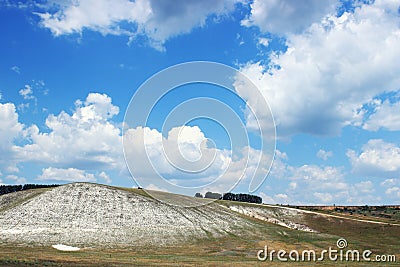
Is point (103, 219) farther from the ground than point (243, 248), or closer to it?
farther from the ground

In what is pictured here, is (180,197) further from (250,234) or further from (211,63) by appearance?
(211,63)

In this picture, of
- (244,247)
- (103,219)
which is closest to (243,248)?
(244,247)

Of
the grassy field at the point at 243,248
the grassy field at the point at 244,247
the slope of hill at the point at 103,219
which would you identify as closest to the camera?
the grassy field at the point at 244,247

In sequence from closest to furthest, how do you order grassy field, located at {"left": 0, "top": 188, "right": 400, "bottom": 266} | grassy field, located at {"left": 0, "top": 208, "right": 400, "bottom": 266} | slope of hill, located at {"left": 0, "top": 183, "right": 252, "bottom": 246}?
grassy field, located at {"left": 0, "top": 188, "right": 400, "bottom": 266}
grassy field, located at {"left": 0, "top": 208, "right": 400, "bottom": 266}
slope of hill, located at {"left": 0, "top": 183, "right": 252, "bottom": 246}

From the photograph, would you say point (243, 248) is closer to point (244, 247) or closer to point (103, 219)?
point (244, 247)

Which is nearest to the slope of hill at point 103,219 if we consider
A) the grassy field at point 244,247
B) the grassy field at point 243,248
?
the grassy field at point 244,247

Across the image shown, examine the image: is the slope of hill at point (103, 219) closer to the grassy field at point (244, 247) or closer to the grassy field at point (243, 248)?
the grassy field at point (244, 247)

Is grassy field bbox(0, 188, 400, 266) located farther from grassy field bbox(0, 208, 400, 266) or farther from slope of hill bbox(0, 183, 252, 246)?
slope of hill bbox(0, 183, 252, 246)

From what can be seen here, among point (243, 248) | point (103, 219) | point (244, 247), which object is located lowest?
point (243, 248)

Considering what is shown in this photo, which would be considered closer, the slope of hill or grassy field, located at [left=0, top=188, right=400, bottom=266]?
grassy field, located at [left=0, top=188, right=400, bottom=266]

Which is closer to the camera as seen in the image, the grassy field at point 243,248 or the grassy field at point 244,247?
the grassy field at point 244,247

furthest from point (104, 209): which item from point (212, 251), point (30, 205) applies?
point (212, 251)

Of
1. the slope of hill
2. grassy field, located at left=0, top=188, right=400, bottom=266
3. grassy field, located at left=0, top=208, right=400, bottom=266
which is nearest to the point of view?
grassy field, located at left=0, top=188, right=400, bottom=266

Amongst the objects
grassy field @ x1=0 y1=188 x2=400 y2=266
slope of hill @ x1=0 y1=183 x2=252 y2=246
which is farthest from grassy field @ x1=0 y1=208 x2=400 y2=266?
slope of hill @ x1=0 y1=183 x2=252 y2=246
